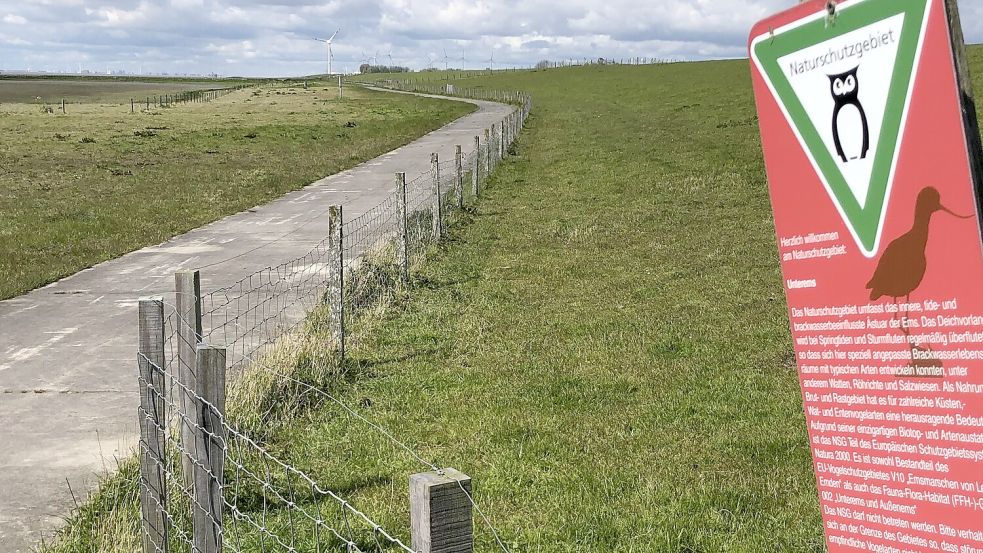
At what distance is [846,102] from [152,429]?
3.45 m

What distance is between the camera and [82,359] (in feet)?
28.0

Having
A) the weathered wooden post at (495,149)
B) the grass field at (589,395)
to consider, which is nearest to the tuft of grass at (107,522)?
the grass field at (589,395)

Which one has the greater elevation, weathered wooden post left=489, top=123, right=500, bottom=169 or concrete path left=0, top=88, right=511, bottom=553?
weathered wooden post left=489, top=123, right=500, bottom=169

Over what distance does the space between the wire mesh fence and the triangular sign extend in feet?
3.78

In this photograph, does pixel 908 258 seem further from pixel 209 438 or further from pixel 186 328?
pixel 186 328

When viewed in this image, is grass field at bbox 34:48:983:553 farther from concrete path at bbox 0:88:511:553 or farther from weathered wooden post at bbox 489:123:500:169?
weathered wooden post at bbox 489:123:500:169

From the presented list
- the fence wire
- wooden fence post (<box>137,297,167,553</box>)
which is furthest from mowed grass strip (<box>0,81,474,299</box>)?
wooden fence post (<box>137,297,167,553</box>)

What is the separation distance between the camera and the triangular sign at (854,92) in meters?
2.14

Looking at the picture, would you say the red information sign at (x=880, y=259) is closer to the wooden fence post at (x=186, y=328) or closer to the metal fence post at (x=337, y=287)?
the wooden fence post at (x=186, y=328)

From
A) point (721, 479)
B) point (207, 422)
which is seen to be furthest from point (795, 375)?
point (207, 422)

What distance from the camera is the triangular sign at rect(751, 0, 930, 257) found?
7.02 feet

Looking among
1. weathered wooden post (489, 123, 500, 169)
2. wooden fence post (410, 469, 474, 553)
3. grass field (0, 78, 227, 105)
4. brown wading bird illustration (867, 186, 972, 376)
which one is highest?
grass field (0, 78, 227, 105)

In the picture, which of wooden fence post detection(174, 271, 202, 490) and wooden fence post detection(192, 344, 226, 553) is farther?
wooden fence post detection(174, 271, 202, 490)

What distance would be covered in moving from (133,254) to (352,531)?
10239mm
